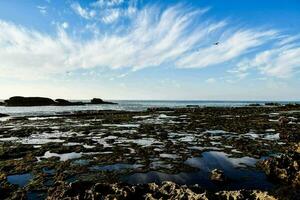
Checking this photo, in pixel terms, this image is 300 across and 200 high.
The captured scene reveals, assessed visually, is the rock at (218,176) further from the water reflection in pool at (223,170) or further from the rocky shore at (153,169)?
the water reflection in pool at (223,170)

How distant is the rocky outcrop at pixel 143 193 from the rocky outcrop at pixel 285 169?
443 centimetres

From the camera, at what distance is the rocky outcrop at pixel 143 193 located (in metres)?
9.52

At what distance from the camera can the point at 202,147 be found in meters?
22.4

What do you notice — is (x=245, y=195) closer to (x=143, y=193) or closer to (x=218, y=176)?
(x=143, y=193)

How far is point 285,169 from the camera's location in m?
13.7

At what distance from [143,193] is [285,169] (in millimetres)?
7610

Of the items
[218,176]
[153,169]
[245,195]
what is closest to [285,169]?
[218,176]

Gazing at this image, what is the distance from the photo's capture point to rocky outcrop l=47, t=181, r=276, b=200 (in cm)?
952

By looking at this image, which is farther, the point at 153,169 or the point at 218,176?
the point at 153,169

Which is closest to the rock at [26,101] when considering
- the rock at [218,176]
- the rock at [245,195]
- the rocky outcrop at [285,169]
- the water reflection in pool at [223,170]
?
the water reflection in pool at [223,170]

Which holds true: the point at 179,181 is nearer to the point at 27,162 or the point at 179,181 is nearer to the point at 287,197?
the point at 287,197

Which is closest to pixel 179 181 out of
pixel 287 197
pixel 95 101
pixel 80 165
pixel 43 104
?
pixel 287 197

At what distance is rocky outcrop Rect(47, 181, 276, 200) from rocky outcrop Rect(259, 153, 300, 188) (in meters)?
4.43

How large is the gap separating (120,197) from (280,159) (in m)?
9.14
